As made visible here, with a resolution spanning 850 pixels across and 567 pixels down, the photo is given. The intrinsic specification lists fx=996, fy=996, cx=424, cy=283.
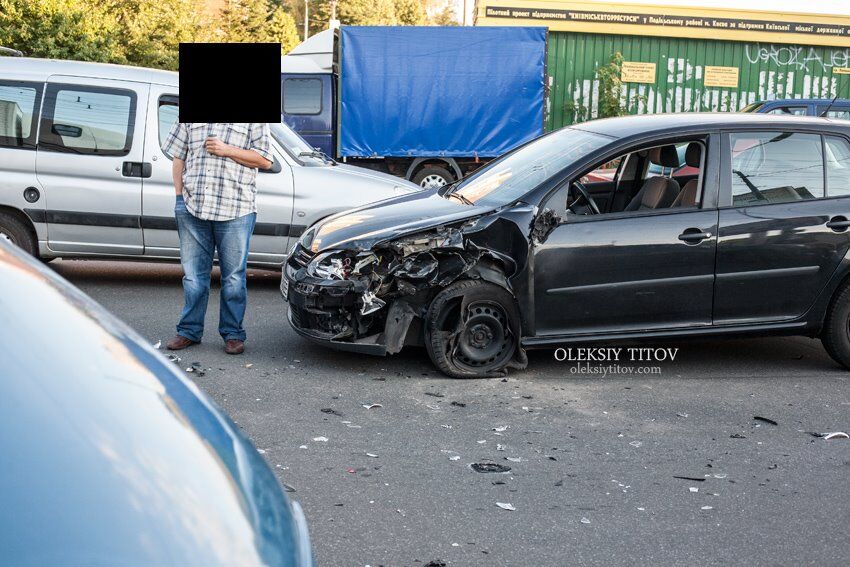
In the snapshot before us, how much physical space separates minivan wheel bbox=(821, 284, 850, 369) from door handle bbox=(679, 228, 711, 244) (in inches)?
39.1

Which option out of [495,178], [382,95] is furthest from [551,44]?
[495,178]

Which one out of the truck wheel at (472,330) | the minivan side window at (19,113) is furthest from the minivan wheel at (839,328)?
the minivan side window at (19,113)

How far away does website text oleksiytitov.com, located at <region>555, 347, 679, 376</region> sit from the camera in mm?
6355

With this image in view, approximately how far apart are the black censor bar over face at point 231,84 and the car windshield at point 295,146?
86.4 inches

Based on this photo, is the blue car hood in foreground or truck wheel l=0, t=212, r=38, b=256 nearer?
the blue car hood in foreground

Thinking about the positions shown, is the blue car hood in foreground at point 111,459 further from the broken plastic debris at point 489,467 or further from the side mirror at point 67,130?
the side mirror at point 67,130

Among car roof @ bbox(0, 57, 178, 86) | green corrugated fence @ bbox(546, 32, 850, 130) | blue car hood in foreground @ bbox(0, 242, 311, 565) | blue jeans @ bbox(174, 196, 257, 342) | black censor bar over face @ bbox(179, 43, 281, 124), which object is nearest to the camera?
blue car hood in foreground @ bbox(0, 242, 311, 565)

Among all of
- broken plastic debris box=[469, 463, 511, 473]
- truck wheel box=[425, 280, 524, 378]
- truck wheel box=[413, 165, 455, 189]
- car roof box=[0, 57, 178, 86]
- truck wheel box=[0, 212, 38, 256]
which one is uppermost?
car roof box=[0, 57, 178, 86]

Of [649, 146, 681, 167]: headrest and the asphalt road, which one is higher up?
[649, 146, 681, 167]: headrest

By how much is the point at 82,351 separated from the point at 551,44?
1755 cm

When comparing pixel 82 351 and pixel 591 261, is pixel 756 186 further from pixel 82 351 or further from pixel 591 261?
pixel 82 351

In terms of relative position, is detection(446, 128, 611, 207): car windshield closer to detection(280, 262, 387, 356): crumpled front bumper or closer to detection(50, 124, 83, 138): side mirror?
detection(280, 262, 387, 356): crumpled front bumper

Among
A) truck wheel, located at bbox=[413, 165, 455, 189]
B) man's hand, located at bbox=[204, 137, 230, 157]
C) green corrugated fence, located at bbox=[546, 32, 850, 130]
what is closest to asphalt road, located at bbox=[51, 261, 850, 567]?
man's hand, located at bbox=[204, 137, 230, 157]

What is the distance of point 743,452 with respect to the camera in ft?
15.8
